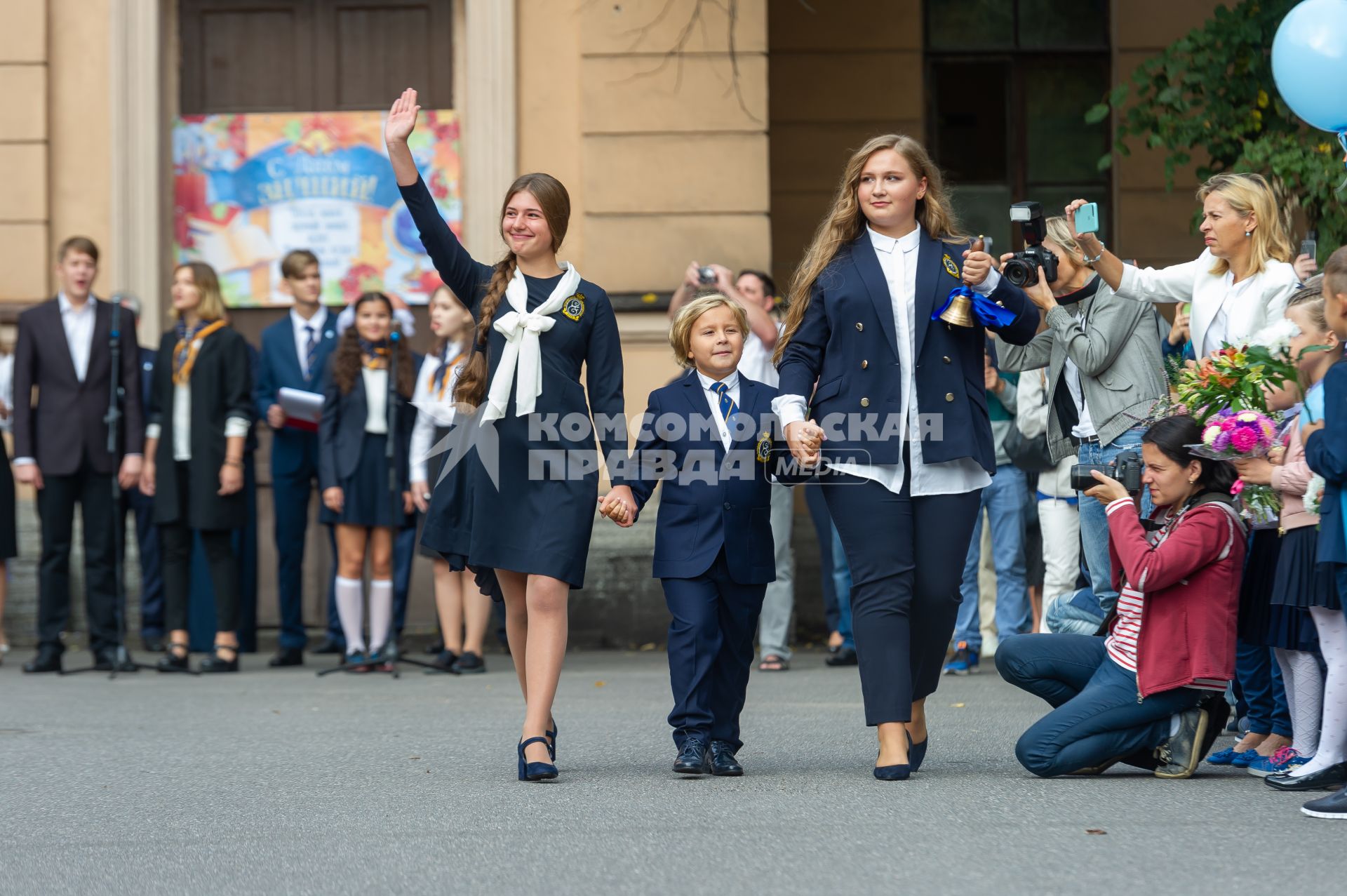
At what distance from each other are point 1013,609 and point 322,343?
4.27m

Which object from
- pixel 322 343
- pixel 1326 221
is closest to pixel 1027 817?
pixel 1326 221

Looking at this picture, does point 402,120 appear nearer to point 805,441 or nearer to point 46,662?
point 805,441

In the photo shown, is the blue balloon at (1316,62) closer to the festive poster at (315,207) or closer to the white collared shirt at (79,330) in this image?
the festive poster at (315,207)

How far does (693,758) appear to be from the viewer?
6.00 m

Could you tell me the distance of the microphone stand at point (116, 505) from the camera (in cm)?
1008

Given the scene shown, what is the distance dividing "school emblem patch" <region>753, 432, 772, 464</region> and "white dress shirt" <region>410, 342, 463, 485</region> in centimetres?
405

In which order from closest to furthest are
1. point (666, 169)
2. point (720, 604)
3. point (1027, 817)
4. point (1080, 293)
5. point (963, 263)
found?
point (1027, 817)
point (963, 263)
point (720, 604)
point (1080, 293)
point (666, 169)

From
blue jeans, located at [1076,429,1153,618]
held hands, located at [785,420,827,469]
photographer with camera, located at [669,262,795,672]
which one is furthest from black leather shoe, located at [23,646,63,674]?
held hands, located at [785,420,827,469]

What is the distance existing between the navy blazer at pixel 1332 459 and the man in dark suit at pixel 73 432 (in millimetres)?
6923

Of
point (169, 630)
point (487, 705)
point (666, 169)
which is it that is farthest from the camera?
point (666, 169)

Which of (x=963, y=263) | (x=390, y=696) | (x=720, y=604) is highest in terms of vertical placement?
(x=963, y=263)

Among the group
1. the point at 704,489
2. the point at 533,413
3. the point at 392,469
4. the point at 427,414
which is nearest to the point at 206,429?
the point at 392,469

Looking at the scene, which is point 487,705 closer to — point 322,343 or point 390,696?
point 390,696

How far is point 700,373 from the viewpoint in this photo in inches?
251
